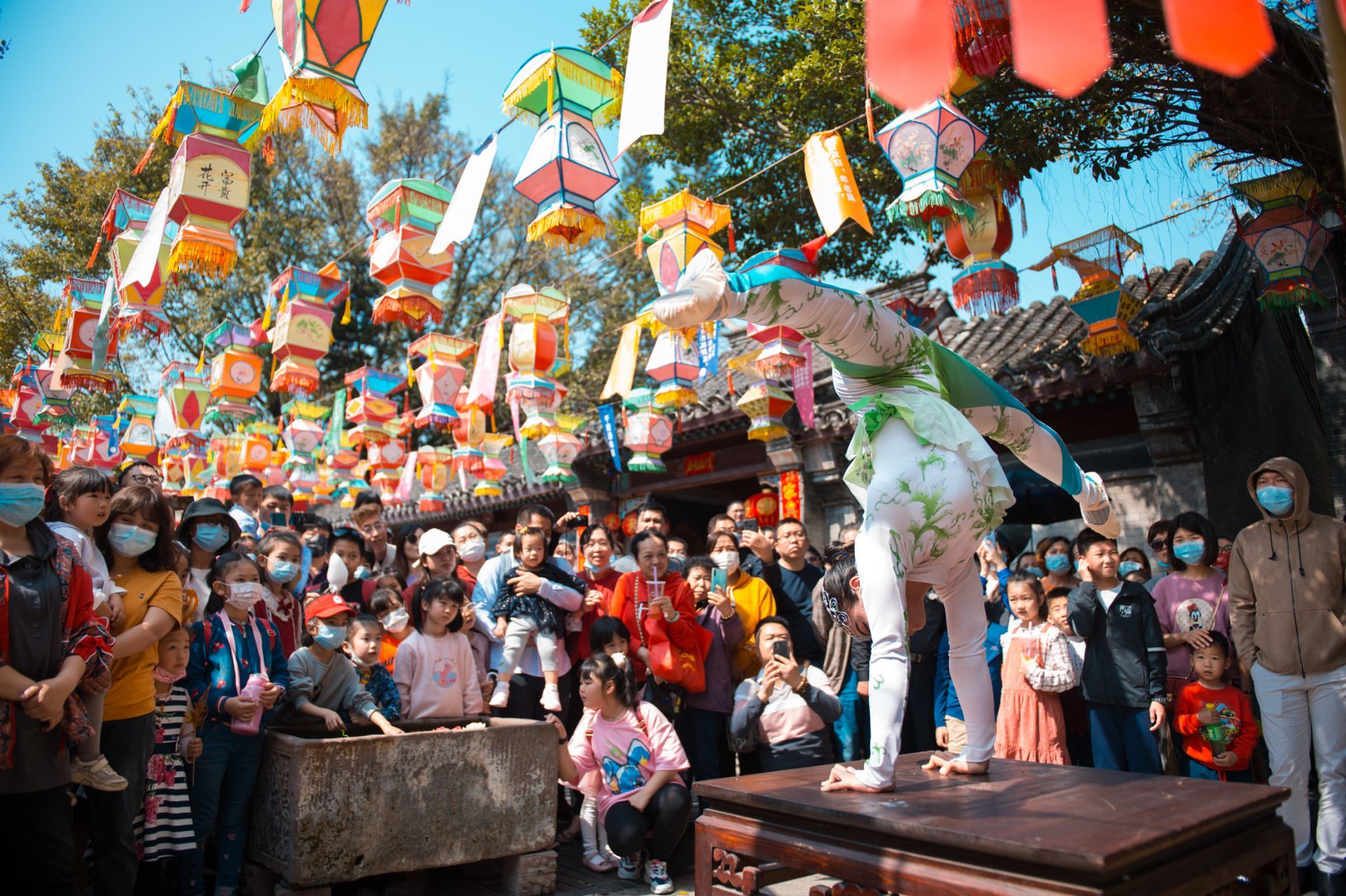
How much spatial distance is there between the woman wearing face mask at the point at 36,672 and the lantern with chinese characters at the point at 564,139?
3112 mm

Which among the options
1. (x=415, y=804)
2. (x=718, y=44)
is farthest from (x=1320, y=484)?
(x=415, y=804)

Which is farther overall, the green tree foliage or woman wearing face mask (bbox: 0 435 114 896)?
the green tree foliage

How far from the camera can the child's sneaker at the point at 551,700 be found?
481cm

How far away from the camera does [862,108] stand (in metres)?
7.97

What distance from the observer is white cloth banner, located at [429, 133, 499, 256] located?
6.02 metres

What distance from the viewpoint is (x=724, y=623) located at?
205 inches

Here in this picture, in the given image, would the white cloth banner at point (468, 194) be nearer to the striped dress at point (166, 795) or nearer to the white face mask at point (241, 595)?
the white face mask at point (241, 595)

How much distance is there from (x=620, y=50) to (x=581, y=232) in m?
5.27

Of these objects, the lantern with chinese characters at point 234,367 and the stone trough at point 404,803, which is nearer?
the stone trough at point 404,803

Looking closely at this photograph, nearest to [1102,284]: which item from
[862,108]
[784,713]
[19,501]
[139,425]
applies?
[862,108]

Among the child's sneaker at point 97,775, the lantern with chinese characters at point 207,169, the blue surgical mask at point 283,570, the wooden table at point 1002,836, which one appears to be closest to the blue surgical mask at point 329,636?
the blue surgical mask at point 283,570

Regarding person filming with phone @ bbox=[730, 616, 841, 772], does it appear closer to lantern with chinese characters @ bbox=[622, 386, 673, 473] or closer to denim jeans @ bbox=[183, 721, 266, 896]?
denim jeans @ bbox=[183, 721, 266, 896]

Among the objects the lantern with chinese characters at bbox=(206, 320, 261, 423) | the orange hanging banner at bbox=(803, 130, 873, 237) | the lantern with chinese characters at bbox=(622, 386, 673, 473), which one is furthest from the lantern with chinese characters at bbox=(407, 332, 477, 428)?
the orange hanging banner at bbox=(803, 130, 873, 237)

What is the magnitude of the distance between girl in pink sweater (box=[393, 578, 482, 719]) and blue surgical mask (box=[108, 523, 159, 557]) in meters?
1.45
